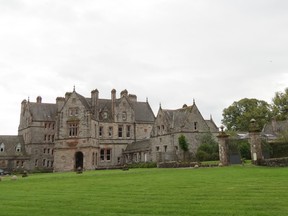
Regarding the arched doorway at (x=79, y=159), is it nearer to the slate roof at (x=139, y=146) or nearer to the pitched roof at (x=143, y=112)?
the slate roof at (x=139, y=146)

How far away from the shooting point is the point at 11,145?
224 ft

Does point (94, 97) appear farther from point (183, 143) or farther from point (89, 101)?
point (183, 143)

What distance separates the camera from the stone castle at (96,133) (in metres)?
54.4

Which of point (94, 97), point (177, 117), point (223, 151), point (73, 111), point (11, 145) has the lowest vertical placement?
point (223, 151)

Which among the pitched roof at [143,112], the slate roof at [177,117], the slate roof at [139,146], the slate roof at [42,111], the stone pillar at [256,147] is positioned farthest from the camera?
the slate roof at [42,111]

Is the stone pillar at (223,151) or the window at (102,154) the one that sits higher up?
the window at (102,154)

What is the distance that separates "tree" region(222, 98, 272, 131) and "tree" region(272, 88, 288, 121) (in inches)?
74.9

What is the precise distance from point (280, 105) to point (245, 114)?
732 cm

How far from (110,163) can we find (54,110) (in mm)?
17889

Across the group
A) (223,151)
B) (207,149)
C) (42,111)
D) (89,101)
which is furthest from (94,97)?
(223,151)

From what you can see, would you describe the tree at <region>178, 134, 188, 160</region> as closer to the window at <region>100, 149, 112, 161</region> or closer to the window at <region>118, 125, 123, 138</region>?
the window at <region>118, 125, 123, 138</region>

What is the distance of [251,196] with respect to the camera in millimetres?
12938

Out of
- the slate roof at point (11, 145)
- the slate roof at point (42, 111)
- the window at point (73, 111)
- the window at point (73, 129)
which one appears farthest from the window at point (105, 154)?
the slate roof at point (11, 145)

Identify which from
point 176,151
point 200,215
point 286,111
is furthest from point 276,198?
point 286,111
